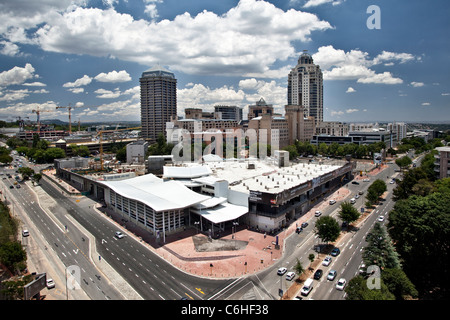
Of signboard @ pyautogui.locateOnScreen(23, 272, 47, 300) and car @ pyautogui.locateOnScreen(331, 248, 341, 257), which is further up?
signboard @ pyautogui.locateOnScreen(23, 272, 47, 300)

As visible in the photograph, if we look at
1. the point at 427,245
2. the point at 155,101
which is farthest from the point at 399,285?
the point at 155,101

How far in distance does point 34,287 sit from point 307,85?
147384 millimetres

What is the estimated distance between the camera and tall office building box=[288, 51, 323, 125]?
15025cm

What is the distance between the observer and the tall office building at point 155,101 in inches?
5276

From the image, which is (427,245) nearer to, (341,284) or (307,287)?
(341,284)

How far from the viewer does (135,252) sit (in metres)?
33.4

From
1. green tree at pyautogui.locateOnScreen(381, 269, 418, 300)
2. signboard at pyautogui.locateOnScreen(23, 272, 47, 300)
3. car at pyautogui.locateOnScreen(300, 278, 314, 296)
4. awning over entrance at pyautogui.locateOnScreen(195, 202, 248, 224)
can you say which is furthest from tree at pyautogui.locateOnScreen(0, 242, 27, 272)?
green tree at pyautogui.locateOnScreen(381, 269, 418, 300)

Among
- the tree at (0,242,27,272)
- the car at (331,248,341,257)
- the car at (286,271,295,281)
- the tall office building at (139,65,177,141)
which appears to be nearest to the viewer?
the car at (286,271,295,281)

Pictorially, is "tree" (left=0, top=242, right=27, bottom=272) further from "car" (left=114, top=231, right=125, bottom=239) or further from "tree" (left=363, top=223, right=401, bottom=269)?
"tree" (left=363, top=223, right=401, bottom=269)

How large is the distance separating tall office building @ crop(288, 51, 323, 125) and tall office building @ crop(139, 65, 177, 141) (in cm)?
6399

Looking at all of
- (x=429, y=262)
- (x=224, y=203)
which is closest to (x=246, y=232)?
(x=224, y=203)

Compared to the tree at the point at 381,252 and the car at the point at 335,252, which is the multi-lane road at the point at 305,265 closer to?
the car at the point at 335,252
